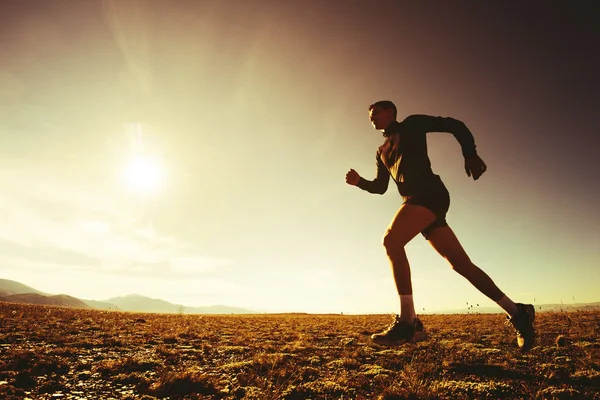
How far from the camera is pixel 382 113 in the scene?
3.61 metres

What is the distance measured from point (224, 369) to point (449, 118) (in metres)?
4.74

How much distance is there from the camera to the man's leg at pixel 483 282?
3043mm

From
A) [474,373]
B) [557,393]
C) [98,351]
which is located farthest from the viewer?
[98,351]

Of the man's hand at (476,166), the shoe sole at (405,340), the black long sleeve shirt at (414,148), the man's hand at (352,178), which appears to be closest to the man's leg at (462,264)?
the black long sleeve shirt at (414,148)

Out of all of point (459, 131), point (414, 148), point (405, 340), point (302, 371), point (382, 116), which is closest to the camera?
point (405, 340)

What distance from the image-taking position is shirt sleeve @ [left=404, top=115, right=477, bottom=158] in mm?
3338

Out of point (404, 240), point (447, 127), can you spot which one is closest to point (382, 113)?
point (447, 127)

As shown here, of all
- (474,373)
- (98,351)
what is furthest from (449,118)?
(98,351)

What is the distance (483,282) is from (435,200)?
992mm

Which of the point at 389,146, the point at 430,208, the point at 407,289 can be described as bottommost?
the point at 407,289

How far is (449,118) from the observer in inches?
136

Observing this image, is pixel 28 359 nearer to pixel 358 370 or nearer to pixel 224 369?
pixel 224 369

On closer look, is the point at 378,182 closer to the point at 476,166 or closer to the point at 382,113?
the point at 382,113

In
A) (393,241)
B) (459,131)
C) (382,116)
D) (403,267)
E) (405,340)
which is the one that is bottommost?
(405,340)
